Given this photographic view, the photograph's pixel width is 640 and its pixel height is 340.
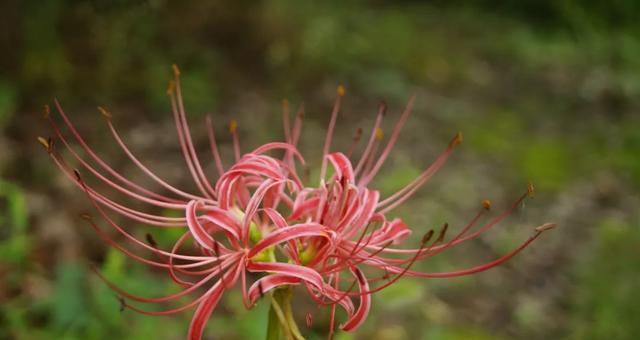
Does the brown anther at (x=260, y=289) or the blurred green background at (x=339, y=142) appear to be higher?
the brown anther at (x=260, y=289)

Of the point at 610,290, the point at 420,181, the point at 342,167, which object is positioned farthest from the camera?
the point at 610,290

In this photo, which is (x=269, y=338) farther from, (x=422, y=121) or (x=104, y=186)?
(x=422, y=121)

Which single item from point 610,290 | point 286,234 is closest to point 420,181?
point 286,234

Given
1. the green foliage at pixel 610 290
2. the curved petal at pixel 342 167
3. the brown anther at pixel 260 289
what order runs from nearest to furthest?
the brown anther at pixel 260 289 → the curved petal at pixel 342 167 → the green foliage at pixel 610 290

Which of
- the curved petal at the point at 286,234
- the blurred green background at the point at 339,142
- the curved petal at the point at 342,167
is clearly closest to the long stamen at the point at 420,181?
the curved petal at the point at 342,167

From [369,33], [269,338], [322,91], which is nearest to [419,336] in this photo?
[269,338]

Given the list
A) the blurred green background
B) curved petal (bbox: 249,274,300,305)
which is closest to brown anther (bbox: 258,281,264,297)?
curved petal (bbox: 249,274,300,305)

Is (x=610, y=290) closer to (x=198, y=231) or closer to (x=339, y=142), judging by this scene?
(x=339, y=142)

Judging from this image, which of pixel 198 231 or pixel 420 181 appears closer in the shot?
pixel 198 231

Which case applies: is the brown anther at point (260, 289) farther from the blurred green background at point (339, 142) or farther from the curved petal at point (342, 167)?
the blurred green background at point (339, 142)

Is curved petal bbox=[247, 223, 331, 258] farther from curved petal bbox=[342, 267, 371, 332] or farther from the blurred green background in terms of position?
the blurred green background
